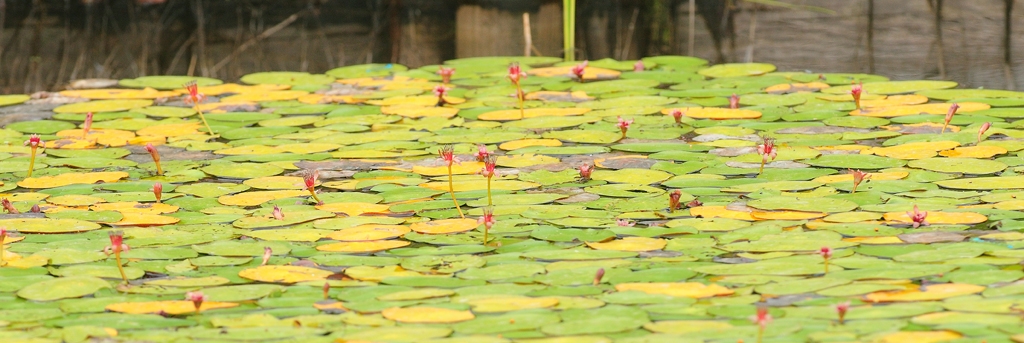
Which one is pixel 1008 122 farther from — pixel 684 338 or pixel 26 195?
pixel 26 195

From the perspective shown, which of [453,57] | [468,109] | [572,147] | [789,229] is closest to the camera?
[789,229]

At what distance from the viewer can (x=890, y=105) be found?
411cm

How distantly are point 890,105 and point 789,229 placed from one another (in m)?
1.54

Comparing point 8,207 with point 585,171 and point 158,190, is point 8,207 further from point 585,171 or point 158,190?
point 585,171

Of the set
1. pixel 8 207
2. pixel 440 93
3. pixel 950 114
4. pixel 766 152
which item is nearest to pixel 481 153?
pixel 766 152

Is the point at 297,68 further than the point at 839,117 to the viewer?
Yes

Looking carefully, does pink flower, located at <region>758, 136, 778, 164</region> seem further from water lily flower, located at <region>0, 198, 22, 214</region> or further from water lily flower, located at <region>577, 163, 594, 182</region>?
water lily flower, located at <region>0, 198, 22, 214</region>

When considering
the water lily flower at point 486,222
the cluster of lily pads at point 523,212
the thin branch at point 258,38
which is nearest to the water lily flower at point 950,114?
the cluster of lily pads at point 523,212

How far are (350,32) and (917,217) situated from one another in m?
3.36

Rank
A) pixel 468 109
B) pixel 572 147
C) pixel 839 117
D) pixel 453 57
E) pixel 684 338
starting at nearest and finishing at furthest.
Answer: pixel 684 338
pixel 572 147
pixel 839 117
pixel 468 109
pixel 453 57

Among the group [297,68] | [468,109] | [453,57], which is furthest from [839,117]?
[297,68]

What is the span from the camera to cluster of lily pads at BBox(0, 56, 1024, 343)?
217 centimetres

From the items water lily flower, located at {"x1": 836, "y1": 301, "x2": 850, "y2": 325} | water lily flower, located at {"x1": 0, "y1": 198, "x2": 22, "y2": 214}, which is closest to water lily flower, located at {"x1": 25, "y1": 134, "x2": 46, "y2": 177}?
water lily flower, located at {"x1": 0, "y1": 198, "x2": 22, "y2": 214}

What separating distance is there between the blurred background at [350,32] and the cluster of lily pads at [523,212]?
0.68 m
